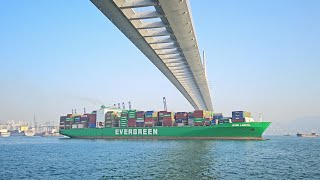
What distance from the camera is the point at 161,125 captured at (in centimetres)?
7538

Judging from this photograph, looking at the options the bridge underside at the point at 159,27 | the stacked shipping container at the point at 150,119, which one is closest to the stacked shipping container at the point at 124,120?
the stacked shipping container at the point at 150,119

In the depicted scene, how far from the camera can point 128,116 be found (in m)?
79.6

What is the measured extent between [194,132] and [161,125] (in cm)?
967

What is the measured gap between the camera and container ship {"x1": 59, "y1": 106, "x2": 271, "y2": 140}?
67.1 metres

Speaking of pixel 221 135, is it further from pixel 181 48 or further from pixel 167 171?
pixel 167 171

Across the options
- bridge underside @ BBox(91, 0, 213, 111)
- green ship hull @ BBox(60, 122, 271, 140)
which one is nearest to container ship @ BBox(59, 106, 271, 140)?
green ship hull @ BBox(60, 122, 271, 140)

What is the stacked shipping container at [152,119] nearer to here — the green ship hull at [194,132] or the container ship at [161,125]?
the container ship at [161,125]

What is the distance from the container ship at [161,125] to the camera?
6712 cm

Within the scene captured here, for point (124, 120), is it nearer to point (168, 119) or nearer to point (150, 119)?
point (150, 119)

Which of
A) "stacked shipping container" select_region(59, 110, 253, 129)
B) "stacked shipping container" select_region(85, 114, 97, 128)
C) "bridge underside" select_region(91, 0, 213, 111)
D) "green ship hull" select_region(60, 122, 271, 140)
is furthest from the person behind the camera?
"stacked shipping container" select_region(85, 114, 97, 128)

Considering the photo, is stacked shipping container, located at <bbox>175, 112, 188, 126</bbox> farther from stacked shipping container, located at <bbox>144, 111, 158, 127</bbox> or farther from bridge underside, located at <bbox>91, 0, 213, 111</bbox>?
bridge underside, located at <bbox>91, 0, 213, 111</bbox>

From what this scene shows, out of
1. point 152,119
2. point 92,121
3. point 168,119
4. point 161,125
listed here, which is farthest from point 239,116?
point 92,121

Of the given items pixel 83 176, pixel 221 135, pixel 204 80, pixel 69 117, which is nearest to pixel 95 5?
pixel 83 176

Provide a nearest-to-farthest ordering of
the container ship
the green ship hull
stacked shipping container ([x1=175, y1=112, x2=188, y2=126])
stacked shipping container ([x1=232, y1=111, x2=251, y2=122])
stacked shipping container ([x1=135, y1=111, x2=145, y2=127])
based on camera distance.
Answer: the green ship hull → stacked shipping container ([x1=232, y1=111, x2=251, y2=122]) → the container ship → stacked shipping container ([x1=175, y1=112, x2=188, y2=126]) → stacked shipping container ([x1=135, y1=111, x2=145, y2=127])
